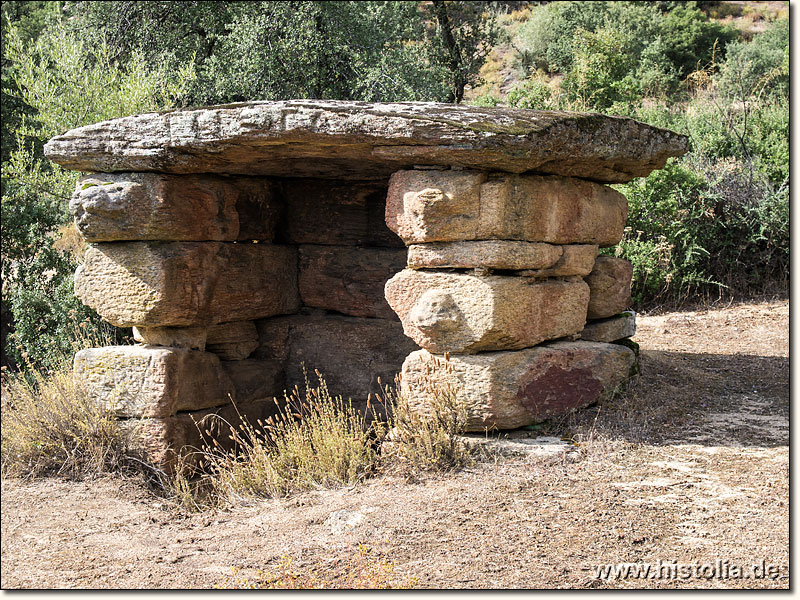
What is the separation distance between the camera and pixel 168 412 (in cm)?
602

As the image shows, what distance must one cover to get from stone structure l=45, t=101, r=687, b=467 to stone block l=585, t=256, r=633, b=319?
2cm

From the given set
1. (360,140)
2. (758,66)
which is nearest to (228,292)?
(360,140)

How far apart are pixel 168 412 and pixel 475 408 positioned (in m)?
2.31

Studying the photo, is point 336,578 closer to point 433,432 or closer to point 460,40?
point 433,432

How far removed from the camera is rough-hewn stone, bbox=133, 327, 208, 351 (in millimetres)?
6242

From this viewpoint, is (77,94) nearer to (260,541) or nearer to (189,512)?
(189,512)

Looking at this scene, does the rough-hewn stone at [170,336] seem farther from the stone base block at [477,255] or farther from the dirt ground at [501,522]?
the stone base block at [477,255]

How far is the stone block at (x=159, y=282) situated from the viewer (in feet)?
19.4

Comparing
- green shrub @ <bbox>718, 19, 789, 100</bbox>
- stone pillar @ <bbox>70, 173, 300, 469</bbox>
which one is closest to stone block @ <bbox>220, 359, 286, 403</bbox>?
stone pillar @ <bbox>70, 173, 300, 469</bbox>

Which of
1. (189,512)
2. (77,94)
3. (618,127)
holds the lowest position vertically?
(189,512)

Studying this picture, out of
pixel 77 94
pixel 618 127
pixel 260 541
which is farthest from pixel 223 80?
pixel 260 541

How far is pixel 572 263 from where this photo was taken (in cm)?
598

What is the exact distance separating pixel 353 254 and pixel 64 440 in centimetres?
280

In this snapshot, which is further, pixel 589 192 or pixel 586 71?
Answer: pixel 586 71
